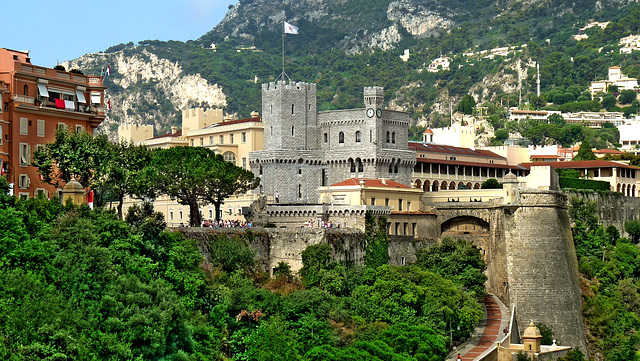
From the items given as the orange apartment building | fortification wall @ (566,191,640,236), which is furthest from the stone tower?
fortification wall @ (566,191,640,236)

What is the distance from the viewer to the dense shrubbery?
52.2 meters

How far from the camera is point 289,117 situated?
310 feet

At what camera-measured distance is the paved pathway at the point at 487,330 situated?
2906 inches

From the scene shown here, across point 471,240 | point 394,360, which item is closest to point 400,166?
point 471,240

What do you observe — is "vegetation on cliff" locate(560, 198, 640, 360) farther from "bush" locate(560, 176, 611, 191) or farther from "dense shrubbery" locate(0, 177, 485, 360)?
"dense shrubbery" locate(0, 177, 485, 360)

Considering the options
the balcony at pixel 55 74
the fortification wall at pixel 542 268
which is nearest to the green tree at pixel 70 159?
the balcony at pixel 55 74

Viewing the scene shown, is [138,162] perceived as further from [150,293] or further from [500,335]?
[500,335]

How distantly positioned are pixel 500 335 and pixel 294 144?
2644cm

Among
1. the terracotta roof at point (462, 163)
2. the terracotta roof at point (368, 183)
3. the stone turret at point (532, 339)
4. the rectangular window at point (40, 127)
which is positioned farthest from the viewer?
the terracotta roof at point (462, 163)

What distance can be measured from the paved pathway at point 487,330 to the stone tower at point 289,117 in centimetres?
2109

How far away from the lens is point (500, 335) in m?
78.6

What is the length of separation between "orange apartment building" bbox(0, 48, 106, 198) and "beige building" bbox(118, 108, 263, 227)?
20.6 metres

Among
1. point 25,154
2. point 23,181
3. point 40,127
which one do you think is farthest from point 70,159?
point 40,127

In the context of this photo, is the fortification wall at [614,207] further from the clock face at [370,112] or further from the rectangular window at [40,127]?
the rectangular window at [40,127]
